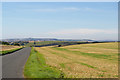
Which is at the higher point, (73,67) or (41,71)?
(41,71)

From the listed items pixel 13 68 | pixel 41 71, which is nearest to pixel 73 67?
pixel 41 71

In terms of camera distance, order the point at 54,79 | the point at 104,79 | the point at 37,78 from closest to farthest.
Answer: the point at 54,79, the point at 37,78, the point at 104,79

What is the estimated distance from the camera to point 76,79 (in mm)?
13414

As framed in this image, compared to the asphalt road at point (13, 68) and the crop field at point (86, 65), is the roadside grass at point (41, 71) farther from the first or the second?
the crop field at point (86, 65)

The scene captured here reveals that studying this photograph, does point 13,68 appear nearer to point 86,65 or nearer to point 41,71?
point 41,71

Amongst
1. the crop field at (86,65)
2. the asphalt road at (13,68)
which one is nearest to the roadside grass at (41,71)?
the asphalt road at (13,68)

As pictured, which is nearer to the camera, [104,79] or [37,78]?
[37,78]

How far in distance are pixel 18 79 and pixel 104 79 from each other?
7.59 metres

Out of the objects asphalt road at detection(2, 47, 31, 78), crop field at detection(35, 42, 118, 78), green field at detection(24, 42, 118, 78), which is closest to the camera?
asphalt road at detection(2, 47, 31, 78)

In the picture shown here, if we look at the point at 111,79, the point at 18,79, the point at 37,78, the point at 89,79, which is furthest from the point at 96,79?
the point at 18,79

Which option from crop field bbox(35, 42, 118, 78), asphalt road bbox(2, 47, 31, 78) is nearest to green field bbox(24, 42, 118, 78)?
crop field bbox(35, 42, 118, 78)

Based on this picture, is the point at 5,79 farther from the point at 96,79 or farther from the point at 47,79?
the point at 96,79

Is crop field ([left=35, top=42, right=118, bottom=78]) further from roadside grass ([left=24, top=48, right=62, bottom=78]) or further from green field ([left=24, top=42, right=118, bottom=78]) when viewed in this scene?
roadside grass ([left=24, top=48, right=62, bottom=78])

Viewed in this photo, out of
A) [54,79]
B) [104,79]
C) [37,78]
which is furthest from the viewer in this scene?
[104,79]
